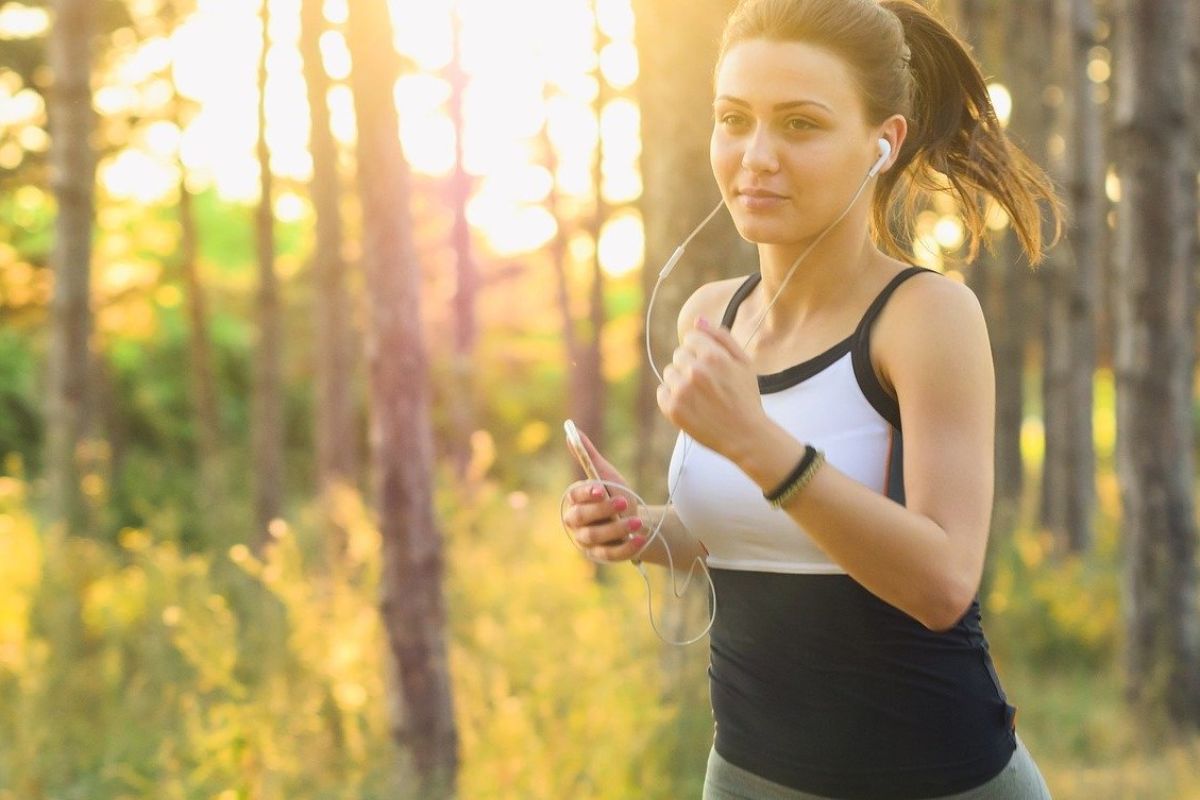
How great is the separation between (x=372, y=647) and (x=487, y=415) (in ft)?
74.7

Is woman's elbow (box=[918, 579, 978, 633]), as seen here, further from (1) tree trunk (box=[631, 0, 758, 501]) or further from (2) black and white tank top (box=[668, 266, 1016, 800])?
(1) tree trunk (box=[631, 0, 758, 501])

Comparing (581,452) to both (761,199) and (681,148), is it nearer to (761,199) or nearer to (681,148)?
(761,199)

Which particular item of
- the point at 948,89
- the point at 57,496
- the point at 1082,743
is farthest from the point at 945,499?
the point at 57,496

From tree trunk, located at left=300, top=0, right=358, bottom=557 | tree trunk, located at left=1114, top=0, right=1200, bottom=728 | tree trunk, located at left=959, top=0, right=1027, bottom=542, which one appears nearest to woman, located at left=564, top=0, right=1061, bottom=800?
tree trunk, located at left=1114, top=0, right=1200, bottom=728

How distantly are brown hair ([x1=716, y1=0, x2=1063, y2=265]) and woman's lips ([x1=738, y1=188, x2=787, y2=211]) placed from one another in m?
0.19

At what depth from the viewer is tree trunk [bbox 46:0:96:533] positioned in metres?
9.80

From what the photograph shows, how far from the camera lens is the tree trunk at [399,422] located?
5.68 meters

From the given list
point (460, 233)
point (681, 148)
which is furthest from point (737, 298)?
point (460, 233)

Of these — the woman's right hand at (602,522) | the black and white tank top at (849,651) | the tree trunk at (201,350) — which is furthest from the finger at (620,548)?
the tree trunk at (201,350)

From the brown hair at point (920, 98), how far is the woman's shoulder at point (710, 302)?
0.27 m

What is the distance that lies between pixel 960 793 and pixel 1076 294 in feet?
31.5

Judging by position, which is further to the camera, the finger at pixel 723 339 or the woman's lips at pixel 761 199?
the woman's lips at pixel 761 199

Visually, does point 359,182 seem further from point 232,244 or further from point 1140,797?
point 232,244

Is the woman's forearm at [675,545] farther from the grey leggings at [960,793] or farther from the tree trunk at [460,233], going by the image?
the tree trunk at [460,233]
